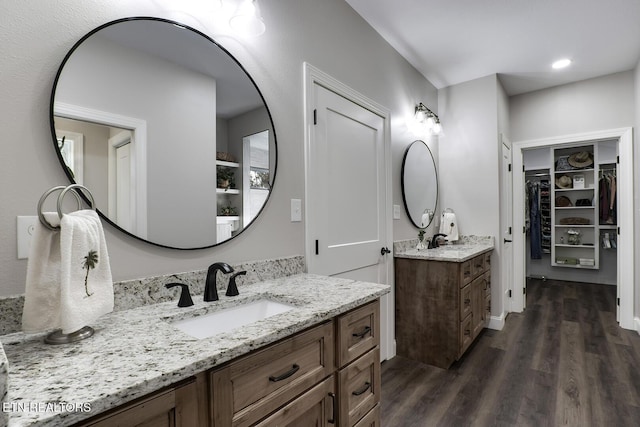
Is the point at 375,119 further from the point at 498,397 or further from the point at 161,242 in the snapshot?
the point at 498,397

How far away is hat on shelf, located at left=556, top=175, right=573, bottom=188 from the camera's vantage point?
5.32 metres

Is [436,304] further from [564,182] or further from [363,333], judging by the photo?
[564,182]

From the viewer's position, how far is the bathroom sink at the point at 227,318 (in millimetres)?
1062

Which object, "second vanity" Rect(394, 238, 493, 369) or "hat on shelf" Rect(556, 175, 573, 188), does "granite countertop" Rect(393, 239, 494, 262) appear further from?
"hat on shelf" Rect(556, 175, 573, 188)

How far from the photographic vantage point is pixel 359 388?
1.25 meters

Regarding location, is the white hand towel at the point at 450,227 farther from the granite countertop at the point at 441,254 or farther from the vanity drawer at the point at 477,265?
the vanity drawer at the point at 477,265

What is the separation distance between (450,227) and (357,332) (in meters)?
2.45

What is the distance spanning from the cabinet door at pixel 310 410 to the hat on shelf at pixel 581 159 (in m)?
6.06

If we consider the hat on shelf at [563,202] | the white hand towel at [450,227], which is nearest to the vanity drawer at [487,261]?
the white hand towel at [450,227]

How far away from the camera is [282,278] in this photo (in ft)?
5.21

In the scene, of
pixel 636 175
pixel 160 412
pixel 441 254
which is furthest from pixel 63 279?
pixel 636 175

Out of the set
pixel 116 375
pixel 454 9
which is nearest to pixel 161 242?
pixel 116 375

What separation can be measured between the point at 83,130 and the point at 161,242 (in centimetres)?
44

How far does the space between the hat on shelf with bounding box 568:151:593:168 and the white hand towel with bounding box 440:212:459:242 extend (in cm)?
347
